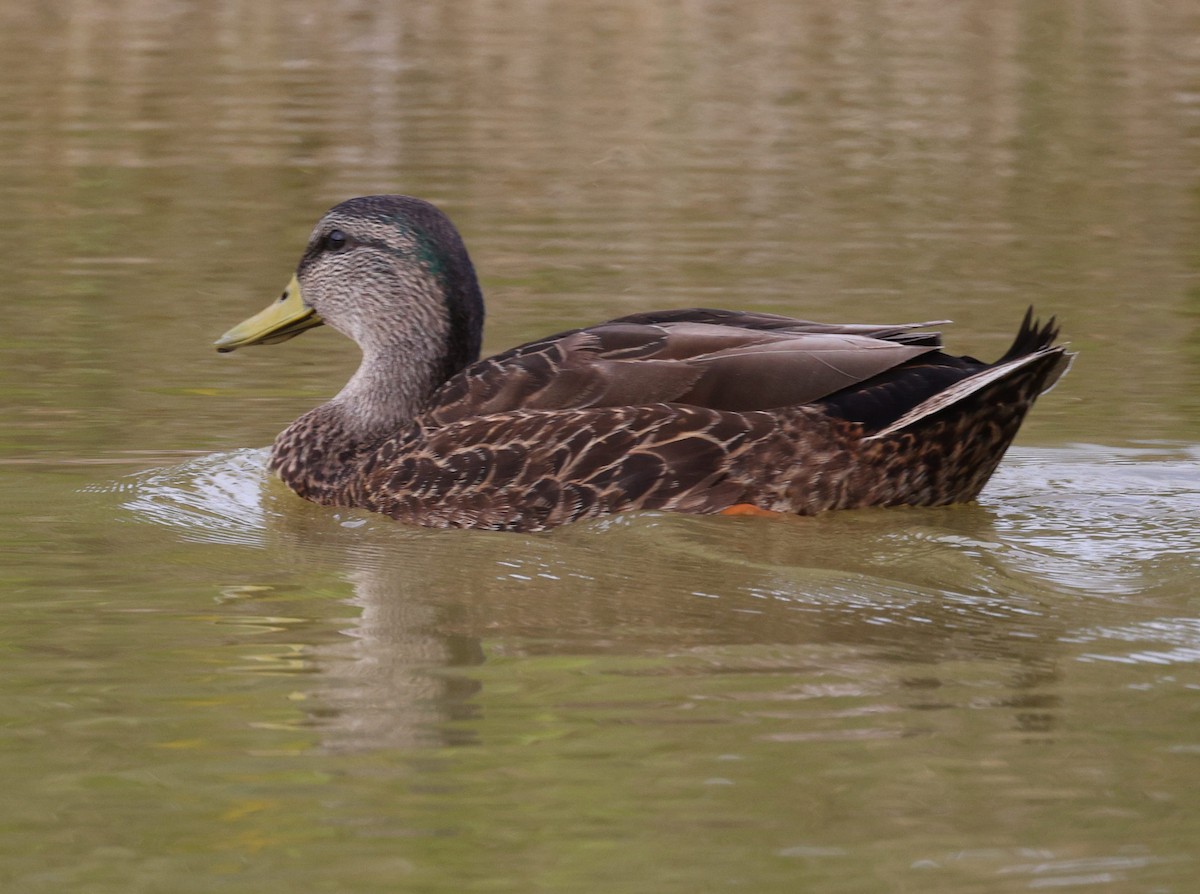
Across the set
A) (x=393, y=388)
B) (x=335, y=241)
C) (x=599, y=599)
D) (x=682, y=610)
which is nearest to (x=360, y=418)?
(x=393, y=388)

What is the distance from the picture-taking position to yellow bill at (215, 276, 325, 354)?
8.70 meters

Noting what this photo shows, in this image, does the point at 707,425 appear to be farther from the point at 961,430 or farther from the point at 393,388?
the point at 393,388

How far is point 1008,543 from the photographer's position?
7172mm

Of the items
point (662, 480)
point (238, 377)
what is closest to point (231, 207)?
point (238, 377)

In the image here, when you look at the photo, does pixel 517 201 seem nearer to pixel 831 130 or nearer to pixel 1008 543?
pixel 831 130

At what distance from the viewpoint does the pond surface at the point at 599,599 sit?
14.8 feet

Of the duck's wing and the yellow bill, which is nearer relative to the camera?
the duck's wing

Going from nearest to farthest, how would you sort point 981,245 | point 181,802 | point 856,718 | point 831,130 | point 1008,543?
point 181,802 < point 856,718 < point 1008,543 < point 981,245 < point 831,130

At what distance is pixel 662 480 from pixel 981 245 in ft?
22.3

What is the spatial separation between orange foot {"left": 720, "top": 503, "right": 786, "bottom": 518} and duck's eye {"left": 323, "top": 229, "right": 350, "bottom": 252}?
2164mm

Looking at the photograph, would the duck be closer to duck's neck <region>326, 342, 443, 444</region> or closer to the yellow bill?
duck's neck <region>326, 342, 443, 444</region>

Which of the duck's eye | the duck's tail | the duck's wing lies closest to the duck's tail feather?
the duck's tail

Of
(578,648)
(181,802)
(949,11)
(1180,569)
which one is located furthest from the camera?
(949,11)

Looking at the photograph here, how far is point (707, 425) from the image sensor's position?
7.50m
